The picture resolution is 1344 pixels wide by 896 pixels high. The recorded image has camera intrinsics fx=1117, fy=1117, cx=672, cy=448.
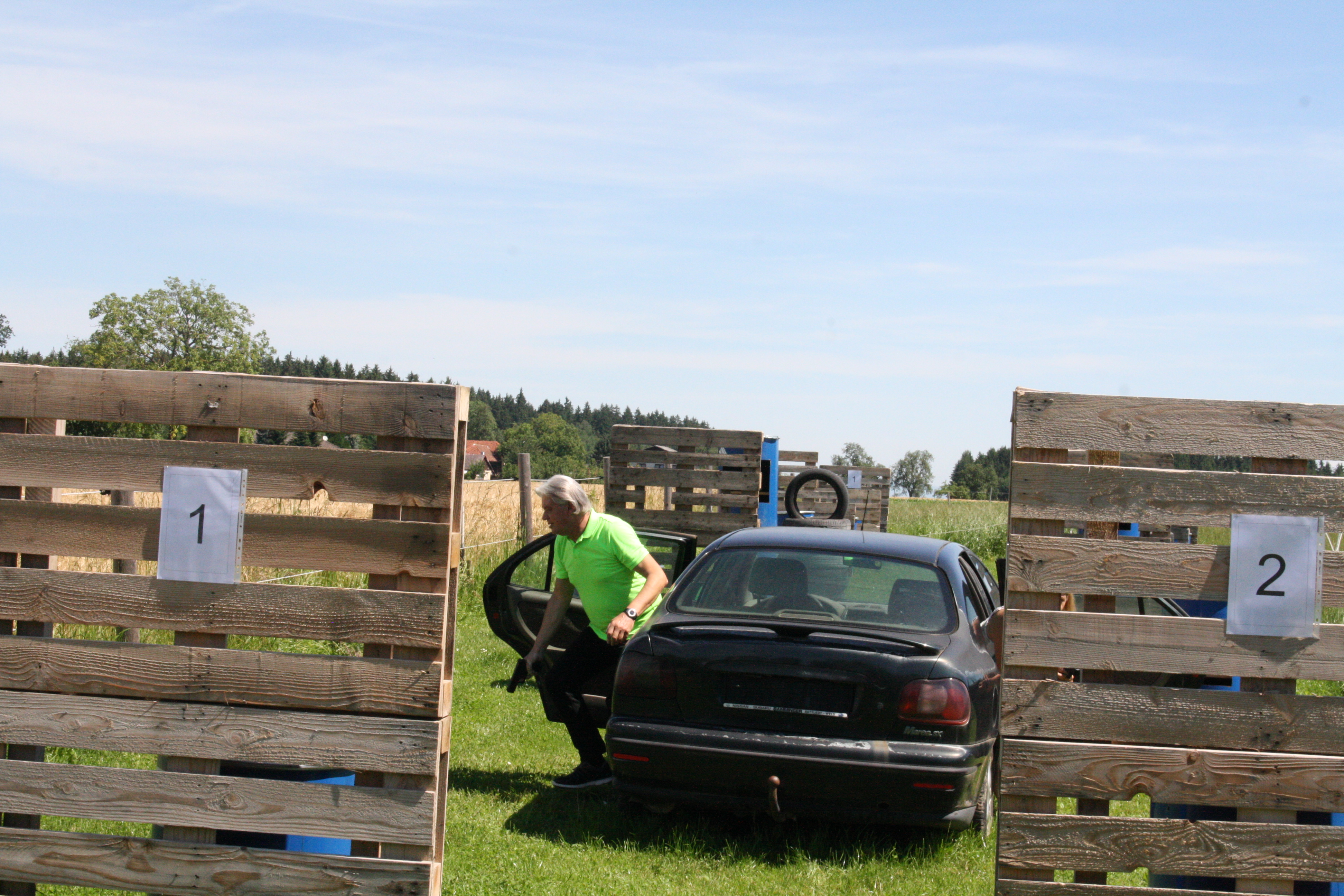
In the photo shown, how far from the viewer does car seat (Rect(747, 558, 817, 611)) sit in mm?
5832

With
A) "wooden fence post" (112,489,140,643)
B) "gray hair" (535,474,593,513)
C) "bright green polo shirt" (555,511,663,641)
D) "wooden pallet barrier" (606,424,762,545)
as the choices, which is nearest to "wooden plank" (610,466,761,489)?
"wooden pallet barrier" (606,424,762,545)

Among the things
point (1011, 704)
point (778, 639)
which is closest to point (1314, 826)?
point (1011, 704)

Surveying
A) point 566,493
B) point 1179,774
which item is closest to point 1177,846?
point 1179,774

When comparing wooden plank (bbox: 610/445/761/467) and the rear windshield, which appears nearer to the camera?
the rear windshield

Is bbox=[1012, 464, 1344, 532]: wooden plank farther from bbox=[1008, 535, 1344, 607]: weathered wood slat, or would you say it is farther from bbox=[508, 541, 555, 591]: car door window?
bbox=[508, 541, 555, 591]: car door window

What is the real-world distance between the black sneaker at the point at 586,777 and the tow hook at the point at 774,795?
1.63 metres

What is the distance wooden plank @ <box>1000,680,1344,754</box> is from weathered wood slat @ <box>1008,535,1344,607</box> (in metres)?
0.32

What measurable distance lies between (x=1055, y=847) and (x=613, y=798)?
3.33 m

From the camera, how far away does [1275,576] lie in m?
3.64

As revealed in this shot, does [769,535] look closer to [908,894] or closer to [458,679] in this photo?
[908,894]

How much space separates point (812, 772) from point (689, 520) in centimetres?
737

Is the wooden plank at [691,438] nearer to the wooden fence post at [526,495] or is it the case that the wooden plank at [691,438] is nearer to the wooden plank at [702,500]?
the wooden plank at [702,500]

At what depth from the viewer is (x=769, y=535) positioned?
6297 mm

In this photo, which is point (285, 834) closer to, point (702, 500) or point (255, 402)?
point (255, 402)
